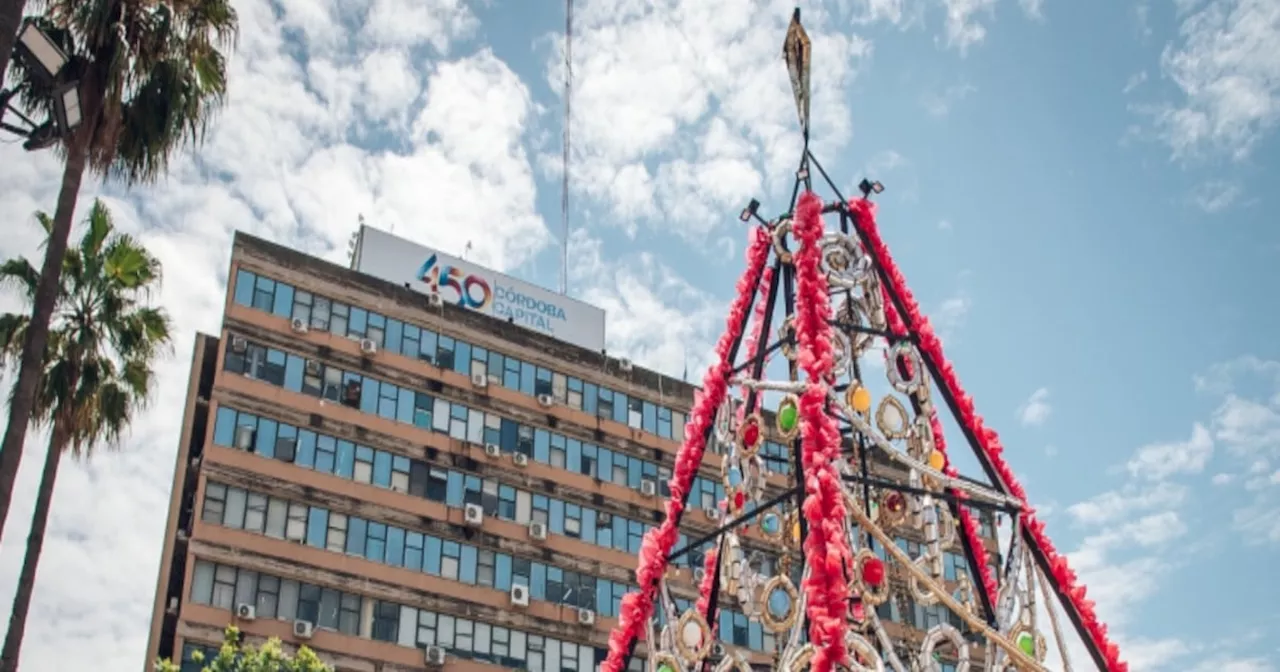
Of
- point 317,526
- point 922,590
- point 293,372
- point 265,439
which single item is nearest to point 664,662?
point 922,590

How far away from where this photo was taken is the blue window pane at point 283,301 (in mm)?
43750

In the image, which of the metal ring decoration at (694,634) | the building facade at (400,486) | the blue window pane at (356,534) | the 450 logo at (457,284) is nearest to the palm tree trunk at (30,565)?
the metal ring decoration at (694,634)

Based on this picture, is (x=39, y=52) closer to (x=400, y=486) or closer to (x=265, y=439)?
(x=265, y=439)

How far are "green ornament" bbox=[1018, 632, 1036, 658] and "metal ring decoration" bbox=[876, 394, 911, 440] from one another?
2.72m

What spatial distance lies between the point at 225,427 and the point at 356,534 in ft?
17.1

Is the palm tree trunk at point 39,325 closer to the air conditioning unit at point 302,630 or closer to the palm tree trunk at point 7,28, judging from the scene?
the palm tree trunk at point 7,28

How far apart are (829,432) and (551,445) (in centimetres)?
3468

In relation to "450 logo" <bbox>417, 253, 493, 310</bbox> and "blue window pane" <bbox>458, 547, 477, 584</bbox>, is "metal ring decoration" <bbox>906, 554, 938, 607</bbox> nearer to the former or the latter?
"blue window pane" <bbox>458, 547, 477, 584</bbox>

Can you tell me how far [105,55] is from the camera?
752 inches

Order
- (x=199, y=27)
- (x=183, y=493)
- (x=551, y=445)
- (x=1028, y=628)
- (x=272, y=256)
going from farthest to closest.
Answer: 1. (x=551, y=445)
2. (x=272, y=256)
3. (x=183, y=493)
4. (x=199, y=27)
5. (x=1028, y=628)

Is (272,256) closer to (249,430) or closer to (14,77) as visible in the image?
(249,430)

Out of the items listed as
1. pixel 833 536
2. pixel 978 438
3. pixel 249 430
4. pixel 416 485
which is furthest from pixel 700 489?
pixel 833 536

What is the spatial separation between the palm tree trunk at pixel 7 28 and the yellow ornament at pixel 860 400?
9.76 m

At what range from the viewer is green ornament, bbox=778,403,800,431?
15672mm
